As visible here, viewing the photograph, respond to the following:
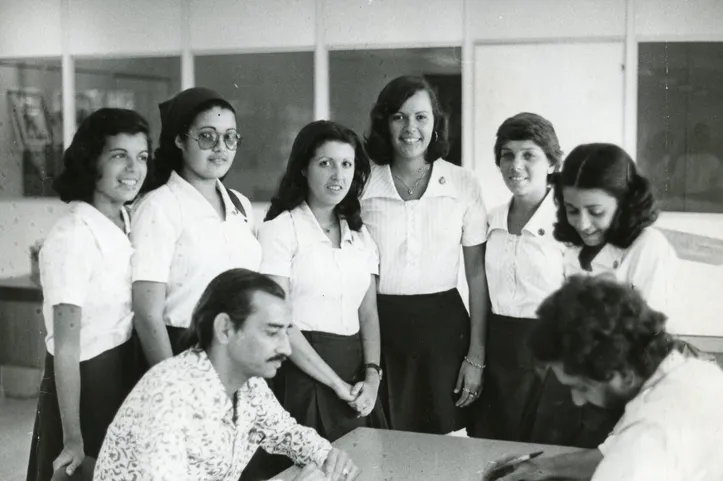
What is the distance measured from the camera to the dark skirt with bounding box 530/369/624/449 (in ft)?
8.58

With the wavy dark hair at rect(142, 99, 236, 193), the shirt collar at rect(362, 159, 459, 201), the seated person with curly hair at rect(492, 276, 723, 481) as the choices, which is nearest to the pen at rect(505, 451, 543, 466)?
the seated person with curly hair at rect(492, 276, 723, 481)

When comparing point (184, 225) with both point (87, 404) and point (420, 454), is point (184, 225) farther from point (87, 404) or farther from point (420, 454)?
point (420, 454)

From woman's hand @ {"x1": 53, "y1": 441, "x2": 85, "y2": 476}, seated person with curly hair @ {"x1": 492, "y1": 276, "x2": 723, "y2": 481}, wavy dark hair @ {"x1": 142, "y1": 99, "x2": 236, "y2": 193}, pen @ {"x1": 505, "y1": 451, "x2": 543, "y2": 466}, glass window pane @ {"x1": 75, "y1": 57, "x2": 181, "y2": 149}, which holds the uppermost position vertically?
glass window pane @ {"x1": 75, "y1": 57, "x2": 181, "y2": 149}

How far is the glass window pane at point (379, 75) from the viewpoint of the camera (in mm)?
3389

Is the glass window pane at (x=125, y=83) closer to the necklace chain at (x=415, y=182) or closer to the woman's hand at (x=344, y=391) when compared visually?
the necklace chain at (x=415, y=182)

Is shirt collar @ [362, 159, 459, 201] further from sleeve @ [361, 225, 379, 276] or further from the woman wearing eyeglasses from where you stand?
the woman wearing eyeglasses

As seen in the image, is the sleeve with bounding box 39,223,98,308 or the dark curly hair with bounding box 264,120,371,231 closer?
the sleeve with bounding box 39,223,98,308

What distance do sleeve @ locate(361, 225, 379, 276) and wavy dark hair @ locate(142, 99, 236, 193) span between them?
689mm

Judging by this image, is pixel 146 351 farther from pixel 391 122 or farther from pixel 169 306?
pixel 391 122

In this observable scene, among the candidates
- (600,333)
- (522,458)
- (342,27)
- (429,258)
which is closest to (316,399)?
(429,258)

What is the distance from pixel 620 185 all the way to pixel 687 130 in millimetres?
829

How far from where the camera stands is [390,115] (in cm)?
280

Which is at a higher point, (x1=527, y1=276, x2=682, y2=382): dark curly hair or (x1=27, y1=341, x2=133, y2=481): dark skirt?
(x1=527, y1=276, x2=682, y2=382): dark curly hair

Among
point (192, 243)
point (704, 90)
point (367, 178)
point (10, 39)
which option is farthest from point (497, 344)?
point (10, 39)
